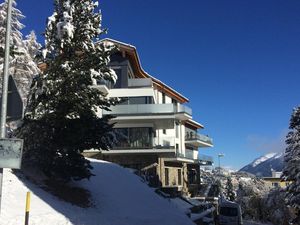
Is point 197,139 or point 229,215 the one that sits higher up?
point 197,139

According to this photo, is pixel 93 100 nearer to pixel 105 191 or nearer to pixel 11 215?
pixel 105 191

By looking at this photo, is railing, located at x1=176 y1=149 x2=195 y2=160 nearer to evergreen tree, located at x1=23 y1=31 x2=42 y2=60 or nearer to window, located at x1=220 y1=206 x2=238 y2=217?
window, located at x1=220 y1=206 x2=238 y2=217

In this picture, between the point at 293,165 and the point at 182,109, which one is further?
the point at 182,109

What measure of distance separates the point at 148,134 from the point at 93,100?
74.8ft

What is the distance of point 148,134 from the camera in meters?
41.8

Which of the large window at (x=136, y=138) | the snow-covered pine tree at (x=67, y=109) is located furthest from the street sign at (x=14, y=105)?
the large window at (x=136, y=138)

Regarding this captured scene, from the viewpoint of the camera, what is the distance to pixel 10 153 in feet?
24.4

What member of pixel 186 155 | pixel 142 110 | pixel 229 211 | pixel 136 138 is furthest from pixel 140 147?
pixel 229 211

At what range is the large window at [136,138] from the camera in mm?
40719

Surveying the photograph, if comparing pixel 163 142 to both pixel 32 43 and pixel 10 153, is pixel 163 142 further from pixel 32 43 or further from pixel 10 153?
pixel 10 153

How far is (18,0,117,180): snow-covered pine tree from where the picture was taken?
18.2m

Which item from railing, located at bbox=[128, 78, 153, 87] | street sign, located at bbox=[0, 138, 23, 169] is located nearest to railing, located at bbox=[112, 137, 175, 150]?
railing, located at bbox=[128, 78, 153, 87]

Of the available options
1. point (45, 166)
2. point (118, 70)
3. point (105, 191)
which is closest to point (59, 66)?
point (45, 166)

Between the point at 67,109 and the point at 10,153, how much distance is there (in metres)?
11.1
